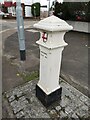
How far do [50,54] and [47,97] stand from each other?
991 mm

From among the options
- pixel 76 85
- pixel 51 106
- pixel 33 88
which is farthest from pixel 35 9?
pixel 51 106

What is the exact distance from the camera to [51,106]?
3.33 m

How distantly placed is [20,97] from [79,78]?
6.62 ft

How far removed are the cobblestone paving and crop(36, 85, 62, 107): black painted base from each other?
0.28ft

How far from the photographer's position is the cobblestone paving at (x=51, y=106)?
312 centimetres

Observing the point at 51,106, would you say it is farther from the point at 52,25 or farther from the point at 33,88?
the point at 52,25

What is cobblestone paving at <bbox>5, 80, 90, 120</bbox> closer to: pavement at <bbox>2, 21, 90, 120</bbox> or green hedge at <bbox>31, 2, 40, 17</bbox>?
pavement at <bbox>2, 21, 90, 120</bbox>

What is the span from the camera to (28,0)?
28.1 metres

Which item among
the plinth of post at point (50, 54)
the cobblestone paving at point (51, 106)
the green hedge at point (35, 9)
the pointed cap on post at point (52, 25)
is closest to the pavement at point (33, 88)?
the cobblestone paving at point (51, 106)

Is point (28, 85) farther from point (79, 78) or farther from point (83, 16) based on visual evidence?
point (83, 16)

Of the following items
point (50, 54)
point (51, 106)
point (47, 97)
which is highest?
point (50, 54)

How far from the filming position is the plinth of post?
268 cm

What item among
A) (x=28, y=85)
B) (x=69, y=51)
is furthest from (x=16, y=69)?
(x=69, y=51)

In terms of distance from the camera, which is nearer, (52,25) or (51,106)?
(52,25)
